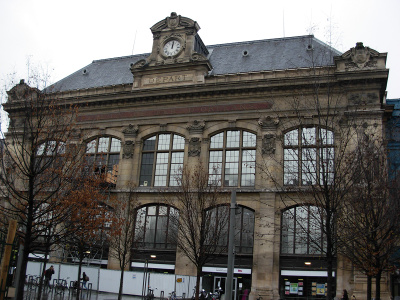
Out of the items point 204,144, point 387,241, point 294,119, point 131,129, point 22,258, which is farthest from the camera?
point 131,129

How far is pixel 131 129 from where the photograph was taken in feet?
121

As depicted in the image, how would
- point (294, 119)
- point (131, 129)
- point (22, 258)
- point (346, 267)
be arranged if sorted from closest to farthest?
point (22, 258) < point (346, 267) < point (294, 119) < point (131, 129)

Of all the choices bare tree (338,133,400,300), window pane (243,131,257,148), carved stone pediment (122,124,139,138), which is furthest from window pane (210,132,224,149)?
bare tree (338,133,400,300)

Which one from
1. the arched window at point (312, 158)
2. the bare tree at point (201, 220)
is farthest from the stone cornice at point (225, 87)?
the bare tree at point (201, 220)

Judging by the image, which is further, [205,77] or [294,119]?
[205,77]

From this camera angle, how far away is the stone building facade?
29953 millimetres

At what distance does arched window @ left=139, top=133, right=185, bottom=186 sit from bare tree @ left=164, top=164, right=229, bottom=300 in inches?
105

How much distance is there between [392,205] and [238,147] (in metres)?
14.2

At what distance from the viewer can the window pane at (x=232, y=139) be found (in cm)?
3400

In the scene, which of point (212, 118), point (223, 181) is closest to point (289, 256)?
point (223, 181)

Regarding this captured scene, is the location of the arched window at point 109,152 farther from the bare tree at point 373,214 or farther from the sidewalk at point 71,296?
the bare tree at point 373,214

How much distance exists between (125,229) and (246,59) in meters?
18.0

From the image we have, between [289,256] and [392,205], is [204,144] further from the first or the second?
[392,205]

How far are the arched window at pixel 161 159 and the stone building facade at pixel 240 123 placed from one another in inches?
3.3
